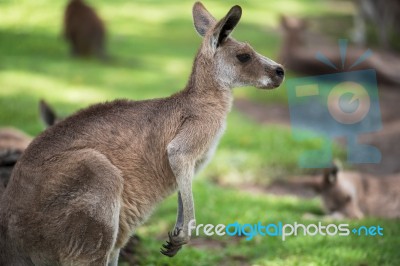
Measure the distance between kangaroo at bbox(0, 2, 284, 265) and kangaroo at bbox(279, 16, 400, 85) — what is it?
11.2m

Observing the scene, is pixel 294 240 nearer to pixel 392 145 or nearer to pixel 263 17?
pixel 392 145

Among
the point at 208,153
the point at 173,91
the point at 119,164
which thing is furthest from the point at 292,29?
the point at 119,164

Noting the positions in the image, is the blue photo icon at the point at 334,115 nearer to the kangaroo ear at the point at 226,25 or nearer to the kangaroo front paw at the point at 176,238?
the kangaroo ear at the point at 226,25

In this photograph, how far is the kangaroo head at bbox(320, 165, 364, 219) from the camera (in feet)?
26.5

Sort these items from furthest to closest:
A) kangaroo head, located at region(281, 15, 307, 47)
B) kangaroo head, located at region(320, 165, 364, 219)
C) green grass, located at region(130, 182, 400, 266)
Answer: kangaroo head, located at region(281, 15, 307, 47) → kangaroo head, located at region(320, 165, 364, 219) → green grass, located at region(130, 182, 400, 266)

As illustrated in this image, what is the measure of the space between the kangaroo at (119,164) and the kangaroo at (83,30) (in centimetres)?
1076

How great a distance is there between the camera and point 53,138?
157 inches

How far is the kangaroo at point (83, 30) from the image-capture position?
589 inches

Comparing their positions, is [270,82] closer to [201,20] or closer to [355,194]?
[201,20]

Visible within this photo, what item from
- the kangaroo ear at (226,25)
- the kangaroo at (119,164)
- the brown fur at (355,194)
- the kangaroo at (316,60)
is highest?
the kangaroo at (316,60)

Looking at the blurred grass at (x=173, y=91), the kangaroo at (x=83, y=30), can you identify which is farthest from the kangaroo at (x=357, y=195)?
the kangaroo at (x=83, y=30)

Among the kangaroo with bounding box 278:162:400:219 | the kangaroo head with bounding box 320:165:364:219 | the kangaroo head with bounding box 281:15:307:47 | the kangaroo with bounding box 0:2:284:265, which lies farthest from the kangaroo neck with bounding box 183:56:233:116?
the kangaroo head with bounding box 281:15:307:47

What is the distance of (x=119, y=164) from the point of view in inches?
157

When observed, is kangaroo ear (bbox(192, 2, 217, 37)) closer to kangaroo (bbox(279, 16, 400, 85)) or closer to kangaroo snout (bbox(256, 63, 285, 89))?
kangaroo snout (bbox(256, 63, 285, 89))
